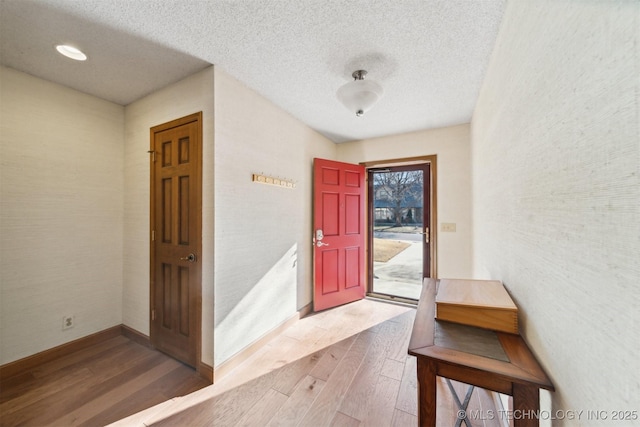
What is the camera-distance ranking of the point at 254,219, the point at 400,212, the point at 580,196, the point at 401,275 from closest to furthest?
the point at 580,196 → the point at 254,219 → the point at 400,212 → the point at 401,275

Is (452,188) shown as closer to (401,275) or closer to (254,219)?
(401,275)

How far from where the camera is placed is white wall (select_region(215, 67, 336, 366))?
1844 millimetres

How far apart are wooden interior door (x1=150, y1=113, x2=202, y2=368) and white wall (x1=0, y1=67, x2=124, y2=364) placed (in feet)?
1.91

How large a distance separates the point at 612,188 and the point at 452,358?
68 cm

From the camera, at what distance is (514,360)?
0.81 meters

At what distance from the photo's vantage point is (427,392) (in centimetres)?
87

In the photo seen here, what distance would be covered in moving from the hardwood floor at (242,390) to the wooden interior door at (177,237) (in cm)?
26

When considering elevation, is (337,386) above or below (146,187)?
below

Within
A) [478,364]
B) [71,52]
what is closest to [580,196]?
[478,364]

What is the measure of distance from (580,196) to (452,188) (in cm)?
263

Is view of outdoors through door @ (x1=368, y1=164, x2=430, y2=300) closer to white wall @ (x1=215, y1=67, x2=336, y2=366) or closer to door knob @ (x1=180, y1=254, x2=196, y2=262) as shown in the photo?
white wall @ (x1=215, y1=67, x2=336, y2=366)

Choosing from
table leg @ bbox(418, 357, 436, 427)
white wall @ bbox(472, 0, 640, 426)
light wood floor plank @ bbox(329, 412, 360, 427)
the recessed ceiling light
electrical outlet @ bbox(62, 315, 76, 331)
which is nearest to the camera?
white wall @ bbox(472, 0, 640, 426)

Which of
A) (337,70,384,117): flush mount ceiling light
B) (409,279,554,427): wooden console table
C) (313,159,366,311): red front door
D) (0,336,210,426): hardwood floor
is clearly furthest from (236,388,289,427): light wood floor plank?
(337,70,384,117): flush mount ceiling light

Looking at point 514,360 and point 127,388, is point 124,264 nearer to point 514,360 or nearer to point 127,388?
point 127,388
